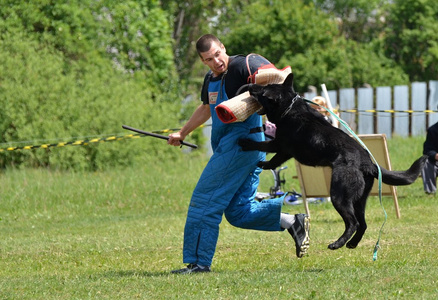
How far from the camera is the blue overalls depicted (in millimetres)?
5754

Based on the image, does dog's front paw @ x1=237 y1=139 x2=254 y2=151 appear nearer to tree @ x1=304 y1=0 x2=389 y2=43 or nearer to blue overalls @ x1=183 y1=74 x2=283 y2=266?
blue overalls @ x1=183 y1=74 x2=283 y2=266

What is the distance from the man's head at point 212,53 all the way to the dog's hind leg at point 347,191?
1184 mm

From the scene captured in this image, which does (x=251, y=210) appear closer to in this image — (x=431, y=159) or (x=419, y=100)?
(x=431, y=159)

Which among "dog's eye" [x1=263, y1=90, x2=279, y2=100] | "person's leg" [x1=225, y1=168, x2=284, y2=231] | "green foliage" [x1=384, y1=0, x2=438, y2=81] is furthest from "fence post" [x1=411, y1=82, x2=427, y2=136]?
"dog's eye" [x1=263, y1=90, x2=279, y2=100]

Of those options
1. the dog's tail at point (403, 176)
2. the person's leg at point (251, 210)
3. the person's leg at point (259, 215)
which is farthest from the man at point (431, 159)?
the person's leg at point (251, 210)

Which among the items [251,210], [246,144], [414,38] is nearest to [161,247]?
[251,210]

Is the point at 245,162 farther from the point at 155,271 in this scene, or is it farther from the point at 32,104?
Result: the point at 32,104

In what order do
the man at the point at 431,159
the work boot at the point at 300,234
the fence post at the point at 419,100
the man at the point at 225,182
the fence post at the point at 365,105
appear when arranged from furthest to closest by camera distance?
the fence post at the point at 365,105 → the fence post at the point at 419,100 → the man at the point at 431,159 → the work boot at the point at 300,234 → the man at the point at 225,182

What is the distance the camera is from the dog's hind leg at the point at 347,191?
5.43 metres

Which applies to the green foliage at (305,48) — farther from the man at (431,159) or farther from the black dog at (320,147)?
the black dog at (320,147)

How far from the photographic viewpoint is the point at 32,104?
14500 mm

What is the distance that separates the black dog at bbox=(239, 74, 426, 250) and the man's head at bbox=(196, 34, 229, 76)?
411 mm

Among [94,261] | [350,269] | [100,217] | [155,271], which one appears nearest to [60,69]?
[100,217]

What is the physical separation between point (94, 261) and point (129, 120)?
8760 mm
